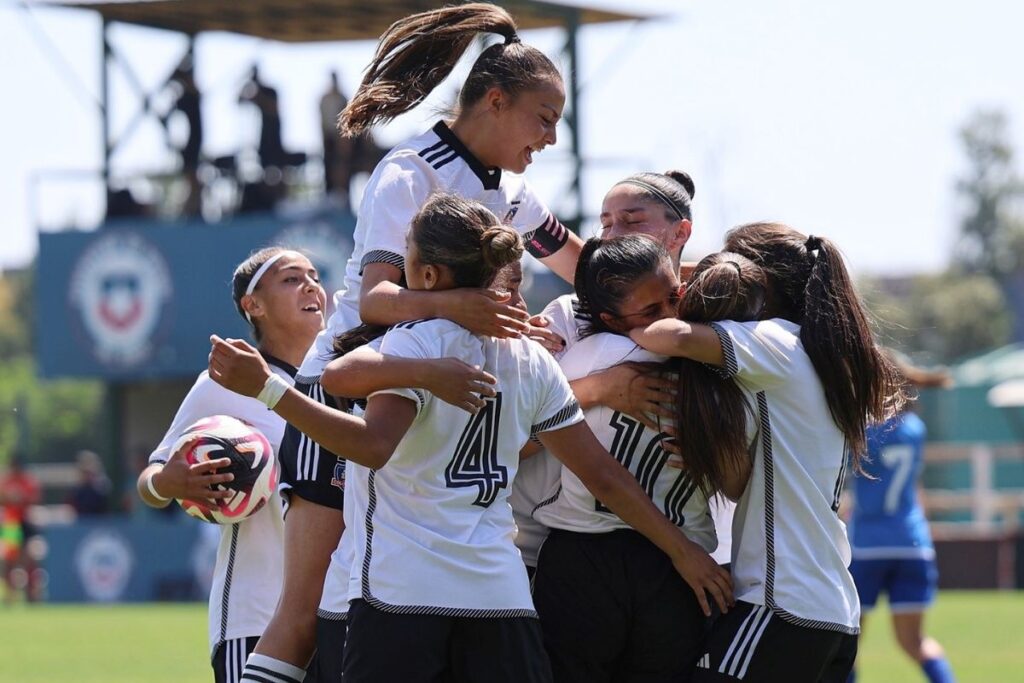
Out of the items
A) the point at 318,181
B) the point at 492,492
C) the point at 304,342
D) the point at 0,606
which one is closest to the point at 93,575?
the point at 0,606

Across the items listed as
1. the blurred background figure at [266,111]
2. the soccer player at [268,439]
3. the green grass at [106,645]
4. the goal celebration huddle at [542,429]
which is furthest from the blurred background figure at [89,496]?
the goal celebration huddle at [542,429]

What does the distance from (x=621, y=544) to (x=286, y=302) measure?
165 centimetres

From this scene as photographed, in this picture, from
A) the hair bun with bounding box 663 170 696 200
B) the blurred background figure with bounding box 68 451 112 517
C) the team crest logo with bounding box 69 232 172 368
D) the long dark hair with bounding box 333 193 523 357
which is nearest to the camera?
the long dark hair with bounding box 333 193 523 357

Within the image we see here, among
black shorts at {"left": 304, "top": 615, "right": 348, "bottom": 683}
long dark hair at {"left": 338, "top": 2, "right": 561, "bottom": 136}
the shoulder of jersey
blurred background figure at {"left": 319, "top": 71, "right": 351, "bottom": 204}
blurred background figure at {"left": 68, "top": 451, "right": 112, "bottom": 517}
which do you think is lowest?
blurred background figure at {"left": 68, "top": 451, "right": 112, "bottom": 517}

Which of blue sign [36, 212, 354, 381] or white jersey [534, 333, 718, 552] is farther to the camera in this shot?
blue sign [36, 212, 354, 381]

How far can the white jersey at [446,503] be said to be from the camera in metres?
4.50

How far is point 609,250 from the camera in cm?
495

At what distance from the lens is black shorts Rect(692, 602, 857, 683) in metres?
4.78

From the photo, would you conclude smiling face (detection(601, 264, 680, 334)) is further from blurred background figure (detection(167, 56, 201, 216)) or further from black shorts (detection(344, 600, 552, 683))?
blurred background figure (detection(167, 56, 201, 216))

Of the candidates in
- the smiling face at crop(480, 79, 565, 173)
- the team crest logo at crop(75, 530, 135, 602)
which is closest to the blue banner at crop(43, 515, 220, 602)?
the team crest logo at crop(75, 530, 135, 602)

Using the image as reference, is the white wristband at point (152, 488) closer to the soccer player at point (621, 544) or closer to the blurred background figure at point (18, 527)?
the soccer player at point (621, 544)

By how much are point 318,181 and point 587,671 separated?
64.9 ft

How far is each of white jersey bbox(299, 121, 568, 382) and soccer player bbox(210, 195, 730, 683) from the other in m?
0.29

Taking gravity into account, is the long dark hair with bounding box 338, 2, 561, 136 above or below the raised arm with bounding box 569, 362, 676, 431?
above
